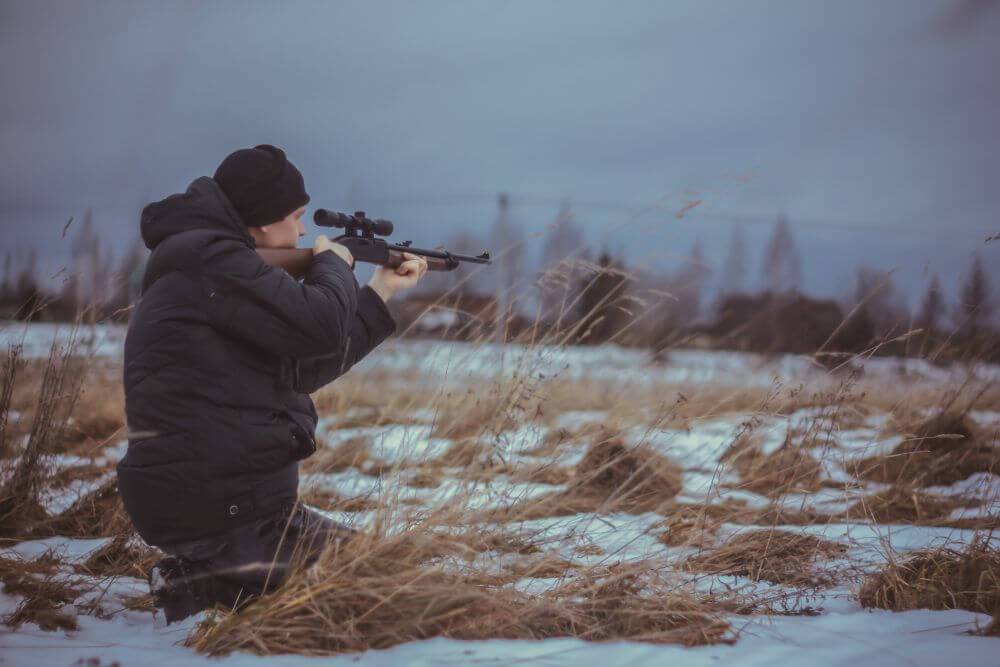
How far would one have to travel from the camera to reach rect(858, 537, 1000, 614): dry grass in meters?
2.25

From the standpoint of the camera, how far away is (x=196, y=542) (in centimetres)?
201

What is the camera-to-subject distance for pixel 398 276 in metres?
2.56

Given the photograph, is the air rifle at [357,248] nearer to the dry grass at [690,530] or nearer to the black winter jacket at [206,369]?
the black winter jacket at [206,369]

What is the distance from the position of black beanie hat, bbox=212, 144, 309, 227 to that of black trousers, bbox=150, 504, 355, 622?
3.18ft

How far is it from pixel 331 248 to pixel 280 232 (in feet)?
0.58

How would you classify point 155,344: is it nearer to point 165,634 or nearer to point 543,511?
point 165,634

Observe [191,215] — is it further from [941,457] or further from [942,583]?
[941,457]

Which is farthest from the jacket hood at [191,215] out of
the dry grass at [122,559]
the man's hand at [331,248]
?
the dry grass at [122,559]

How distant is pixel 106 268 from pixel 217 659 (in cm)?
282

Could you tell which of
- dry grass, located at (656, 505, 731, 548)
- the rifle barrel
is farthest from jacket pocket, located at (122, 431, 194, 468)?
dry grass, located at (656, 505, 731, 548)

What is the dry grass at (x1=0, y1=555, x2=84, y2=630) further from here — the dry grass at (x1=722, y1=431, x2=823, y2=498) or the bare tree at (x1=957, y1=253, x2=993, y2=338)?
the bare tree at (x1=957, y1=253, x2=993, y2=338)

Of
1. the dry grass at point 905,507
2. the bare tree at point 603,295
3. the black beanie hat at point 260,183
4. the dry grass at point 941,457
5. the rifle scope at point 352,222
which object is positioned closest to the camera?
the black beanie hat at point 260,183

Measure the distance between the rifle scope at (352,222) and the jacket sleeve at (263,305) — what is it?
41cm

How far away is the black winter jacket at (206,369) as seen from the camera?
6.33 ft
